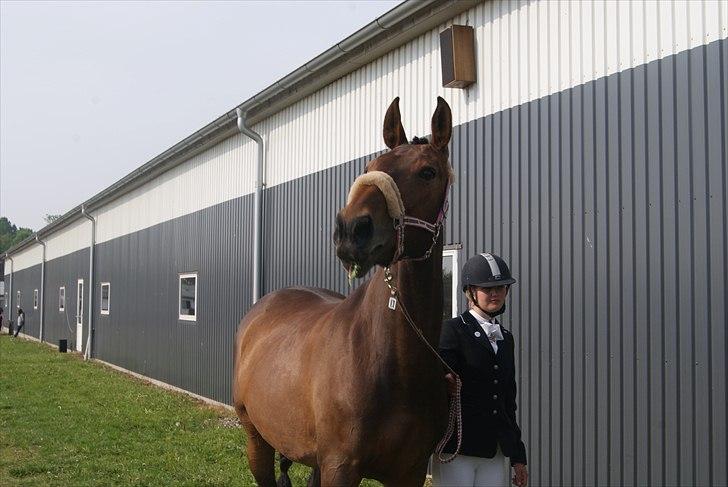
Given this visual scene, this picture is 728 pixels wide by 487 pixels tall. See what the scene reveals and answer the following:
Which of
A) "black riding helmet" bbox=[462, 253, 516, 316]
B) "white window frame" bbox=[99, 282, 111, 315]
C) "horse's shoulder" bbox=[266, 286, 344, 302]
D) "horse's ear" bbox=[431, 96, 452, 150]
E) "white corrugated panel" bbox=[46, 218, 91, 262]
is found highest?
"white corrugated panel" bbox=[46, 218, 91, 262]

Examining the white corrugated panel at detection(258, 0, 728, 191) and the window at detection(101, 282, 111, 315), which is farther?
the window at detection(101, 282, 111, 315)

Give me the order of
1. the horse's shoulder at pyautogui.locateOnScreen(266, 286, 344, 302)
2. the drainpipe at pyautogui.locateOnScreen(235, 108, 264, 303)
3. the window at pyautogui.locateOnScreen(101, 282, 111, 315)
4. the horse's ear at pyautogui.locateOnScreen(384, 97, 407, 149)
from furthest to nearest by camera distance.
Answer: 1. the window at pyautogui.locateOnScreen(101, 282, 111, 315)
2. the drainpipe at pyautogui.locateOnScreen(235, 108, 264, 303)
3. the horse's shoulder at pyautogui.locateOnScreen(266, 286, 344, 302)
4. the horse's ear at pyautogui.locateOnScreen(384, 97, 407, 149)

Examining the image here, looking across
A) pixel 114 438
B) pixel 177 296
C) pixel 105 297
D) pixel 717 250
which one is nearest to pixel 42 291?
pixel 105 297

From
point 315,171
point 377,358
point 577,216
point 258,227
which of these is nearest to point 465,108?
point 577,216

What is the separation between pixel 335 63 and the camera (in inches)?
322

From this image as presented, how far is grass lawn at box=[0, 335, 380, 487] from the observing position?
651 cm

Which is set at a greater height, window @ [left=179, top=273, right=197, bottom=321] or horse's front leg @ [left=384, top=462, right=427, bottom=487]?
window @ [left=179, top=273, right=197, bottom=321]

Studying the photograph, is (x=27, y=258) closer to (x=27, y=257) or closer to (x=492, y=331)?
(x=27, y=257)

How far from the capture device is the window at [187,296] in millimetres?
13109

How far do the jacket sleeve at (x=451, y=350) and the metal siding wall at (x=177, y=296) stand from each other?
7.63 m

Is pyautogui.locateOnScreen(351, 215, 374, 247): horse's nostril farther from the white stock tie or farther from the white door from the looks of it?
the white door

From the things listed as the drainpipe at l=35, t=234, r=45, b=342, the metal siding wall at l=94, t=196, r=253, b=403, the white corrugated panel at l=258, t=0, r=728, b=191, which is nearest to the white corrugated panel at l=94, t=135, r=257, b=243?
the metal siding wall at l=94, t=196, r=253, b=403

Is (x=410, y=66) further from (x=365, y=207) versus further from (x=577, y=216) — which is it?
(x=365, y=207)

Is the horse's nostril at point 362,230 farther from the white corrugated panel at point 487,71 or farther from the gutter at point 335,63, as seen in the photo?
the gutter at point 335,63
